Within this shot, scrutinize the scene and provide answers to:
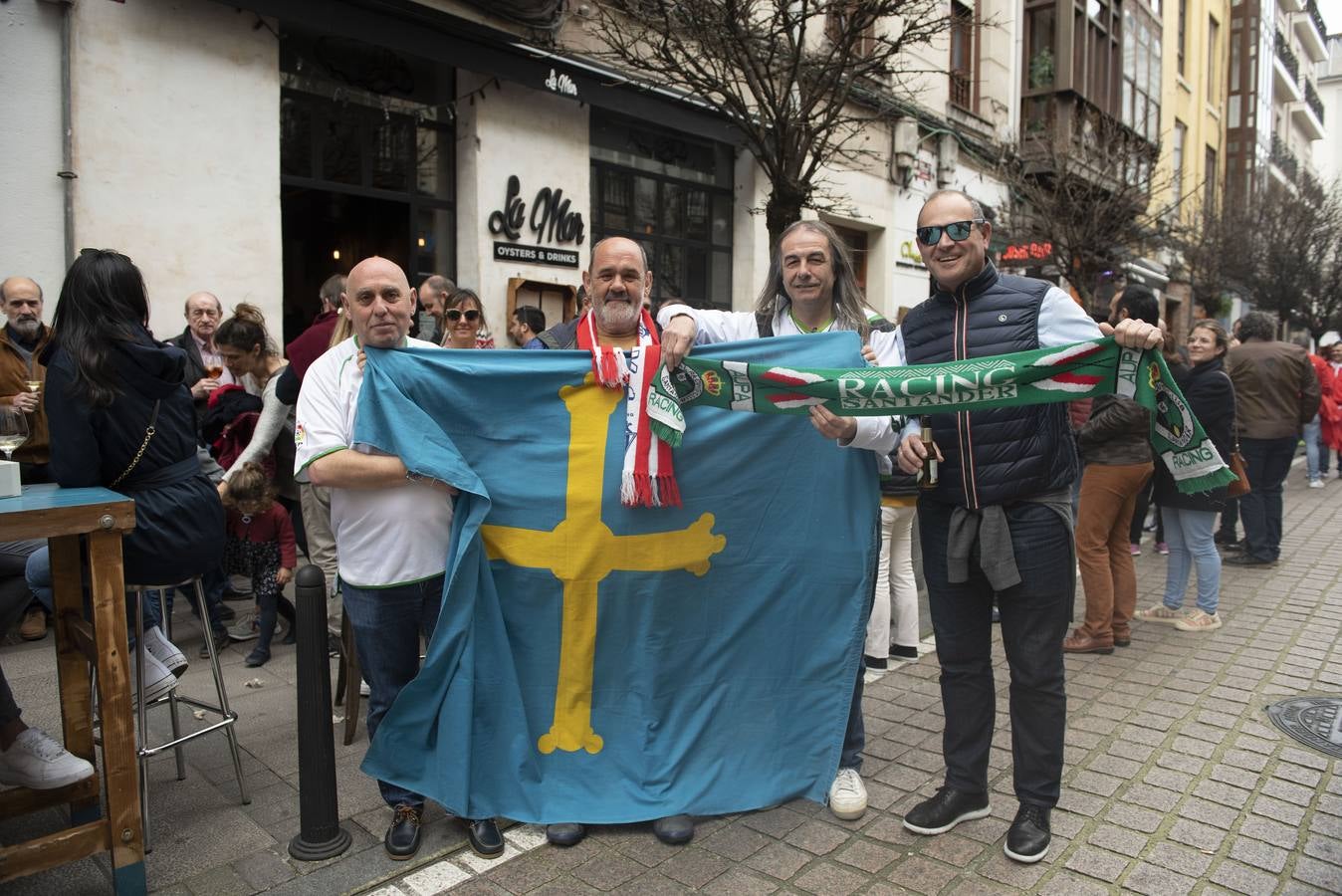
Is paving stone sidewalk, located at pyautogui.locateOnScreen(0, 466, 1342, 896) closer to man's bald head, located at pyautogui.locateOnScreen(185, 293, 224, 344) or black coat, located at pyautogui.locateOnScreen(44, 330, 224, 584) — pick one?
black coat, located at pyautogui.locateOnScreen(44, 330, 224, 584)

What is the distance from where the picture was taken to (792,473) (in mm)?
3553

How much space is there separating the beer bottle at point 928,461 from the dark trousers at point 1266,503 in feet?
20.3

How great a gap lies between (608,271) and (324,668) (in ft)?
5.46

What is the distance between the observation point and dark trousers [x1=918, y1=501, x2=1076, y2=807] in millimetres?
3262

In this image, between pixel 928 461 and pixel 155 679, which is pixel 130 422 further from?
pixel 928 461

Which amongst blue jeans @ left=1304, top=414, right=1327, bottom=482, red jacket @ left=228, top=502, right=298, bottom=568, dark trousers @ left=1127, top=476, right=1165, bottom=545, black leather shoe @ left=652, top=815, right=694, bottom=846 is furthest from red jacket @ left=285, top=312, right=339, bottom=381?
blue jeans @ left=1304, top=414, right=1327, bottom=482

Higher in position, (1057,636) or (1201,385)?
(1201,385)

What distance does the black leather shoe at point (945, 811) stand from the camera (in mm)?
3398

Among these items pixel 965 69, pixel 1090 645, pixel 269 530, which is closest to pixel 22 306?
pixel 269 530

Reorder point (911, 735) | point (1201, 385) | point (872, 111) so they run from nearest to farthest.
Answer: point (911, 735) < point (1201, 385) < point (872, 111)

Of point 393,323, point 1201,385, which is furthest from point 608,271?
point 1201,385

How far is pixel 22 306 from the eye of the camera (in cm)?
555

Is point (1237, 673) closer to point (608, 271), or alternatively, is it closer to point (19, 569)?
point (608, 271)

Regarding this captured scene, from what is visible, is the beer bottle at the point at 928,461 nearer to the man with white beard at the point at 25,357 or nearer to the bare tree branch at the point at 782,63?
the man with white beard at the point at 25,357
